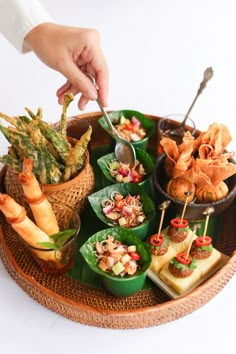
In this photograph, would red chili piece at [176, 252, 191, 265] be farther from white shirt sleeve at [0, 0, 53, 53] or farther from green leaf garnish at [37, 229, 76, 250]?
white shirt sleeve at [0, 0, 53, 53]

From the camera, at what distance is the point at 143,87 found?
1805mm

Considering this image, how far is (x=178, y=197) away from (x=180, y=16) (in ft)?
4.21

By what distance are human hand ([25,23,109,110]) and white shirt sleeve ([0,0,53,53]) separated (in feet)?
0.09

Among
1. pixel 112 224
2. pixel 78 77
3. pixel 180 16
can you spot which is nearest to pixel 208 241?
pixel 112 224

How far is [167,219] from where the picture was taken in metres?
1.27

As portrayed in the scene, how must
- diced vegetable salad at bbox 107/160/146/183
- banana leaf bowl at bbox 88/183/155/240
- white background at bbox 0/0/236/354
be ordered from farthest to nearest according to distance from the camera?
diced vegetable salad at bbox 107/160/146/183, banana leaf bowl at bbox 88/183/155/240, white background at bbox 0/0/236/354

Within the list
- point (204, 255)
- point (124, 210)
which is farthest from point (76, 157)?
point (204, 255)

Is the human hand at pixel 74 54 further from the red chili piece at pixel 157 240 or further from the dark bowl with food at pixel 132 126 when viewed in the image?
the red chili piece at pixel 157 240

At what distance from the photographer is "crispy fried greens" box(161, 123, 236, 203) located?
1188 millimetres

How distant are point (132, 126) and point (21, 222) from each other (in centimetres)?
59

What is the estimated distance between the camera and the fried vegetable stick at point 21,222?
95cm

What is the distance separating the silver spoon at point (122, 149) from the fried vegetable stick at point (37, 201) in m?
0.34

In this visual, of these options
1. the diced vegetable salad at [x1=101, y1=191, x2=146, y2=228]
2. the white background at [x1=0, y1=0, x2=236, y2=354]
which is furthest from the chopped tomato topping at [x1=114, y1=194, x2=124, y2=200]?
the white background at [x1=0, y1=0, x2=236, y2=354]


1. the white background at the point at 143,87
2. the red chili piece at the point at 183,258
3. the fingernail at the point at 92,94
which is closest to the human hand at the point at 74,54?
the fingernail at the point at 92,94
